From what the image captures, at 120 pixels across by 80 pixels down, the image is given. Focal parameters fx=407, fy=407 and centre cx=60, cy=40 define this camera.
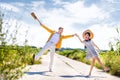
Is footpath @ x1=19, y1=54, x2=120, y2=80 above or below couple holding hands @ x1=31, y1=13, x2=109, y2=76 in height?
below

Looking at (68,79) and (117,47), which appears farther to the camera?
(117,47)

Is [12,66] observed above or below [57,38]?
below

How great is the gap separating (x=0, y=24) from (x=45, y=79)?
16.1 feet

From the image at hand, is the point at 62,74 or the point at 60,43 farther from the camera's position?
the point at 60,43

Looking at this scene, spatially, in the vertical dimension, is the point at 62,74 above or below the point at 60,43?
below

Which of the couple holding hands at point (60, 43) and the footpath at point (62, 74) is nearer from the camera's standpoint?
the footpath at point (62, 74)

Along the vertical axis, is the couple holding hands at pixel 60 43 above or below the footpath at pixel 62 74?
above

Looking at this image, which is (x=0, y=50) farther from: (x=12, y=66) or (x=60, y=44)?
(x=60, y=44)

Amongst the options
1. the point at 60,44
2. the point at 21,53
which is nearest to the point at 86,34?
the point at 60,44

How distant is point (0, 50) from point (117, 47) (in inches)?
453

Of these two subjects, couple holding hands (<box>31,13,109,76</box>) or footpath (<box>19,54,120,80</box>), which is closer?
footpath (<box>19,54,120,80</box>)

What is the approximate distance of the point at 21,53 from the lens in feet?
38.5

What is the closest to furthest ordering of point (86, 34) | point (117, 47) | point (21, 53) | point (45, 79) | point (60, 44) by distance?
point (21, 53) < point (45, 79) < point (86, 34) < point (60, 44) < point (117, 47)

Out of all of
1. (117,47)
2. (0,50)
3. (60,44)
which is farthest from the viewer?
(117,47)
